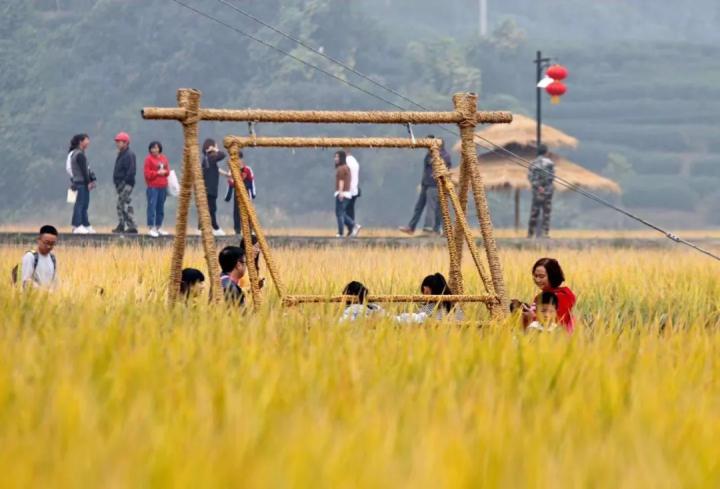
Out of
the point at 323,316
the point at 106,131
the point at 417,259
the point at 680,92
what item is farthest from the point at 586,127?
the point at 323,316

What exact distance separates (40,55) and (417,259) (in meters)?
56.2

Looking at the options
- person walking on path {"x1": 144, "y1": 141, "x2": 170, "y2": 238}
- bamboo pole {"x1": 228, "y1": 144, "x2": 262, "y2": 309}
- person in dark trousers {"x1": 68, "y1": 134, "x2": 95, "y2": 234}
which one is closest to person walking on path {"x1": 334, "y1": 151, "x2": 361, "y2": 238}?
person walking on path {"x1": 144, "y1": 141, "x2": 170, "y2": 238}

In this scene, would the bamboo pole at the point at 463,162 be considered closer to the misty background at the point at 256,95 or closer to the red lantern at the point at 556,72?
the red lantern at the point at 556,72

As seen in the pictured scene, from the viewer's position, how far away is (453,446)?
3785 millimetres

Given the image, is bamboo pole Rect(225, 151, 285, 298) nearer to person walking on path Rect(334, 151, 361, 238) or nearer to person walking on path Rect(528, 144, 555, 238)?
person walking on path Rect(334, 151, 361, 238)

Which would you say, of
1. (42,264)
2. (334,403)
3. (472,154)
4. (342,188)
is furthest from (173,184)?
(334,403)

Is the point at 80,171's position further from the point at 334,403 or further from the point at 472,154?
the point at 334,403

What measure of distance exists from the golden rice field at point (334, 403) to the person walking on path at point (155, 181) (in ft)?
46.1

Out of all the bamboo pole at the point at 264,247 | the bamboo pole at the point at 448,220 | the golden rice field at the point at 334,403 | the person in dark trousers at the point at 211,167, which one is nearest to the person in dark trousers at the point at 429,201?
the person in dark trousers at the point at 211,167

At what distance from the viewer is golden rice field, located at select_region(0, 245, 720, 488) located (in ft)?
11.7

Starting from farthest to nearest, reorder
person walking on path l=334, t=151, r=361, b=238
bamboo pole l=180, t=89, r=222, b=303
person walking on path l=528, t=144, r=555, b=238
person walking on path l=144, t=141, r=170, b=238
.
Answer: person walking on path l=528, t=144, r=555, b=238 → person walking on path l=334, t=151, r=361, b=238 → person walking on path l=144, t=141, r=170, b=238 → bamboo pole l=180, t=89, r=222, b=303

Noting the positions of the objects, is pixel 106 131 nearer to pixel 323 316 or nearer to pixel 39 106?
pixel 39 106

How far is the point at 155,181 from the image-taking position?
2219 centimetres

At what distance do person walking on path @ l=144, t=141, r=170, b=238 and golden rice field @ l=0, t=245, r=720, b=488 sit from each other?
1404 cm
